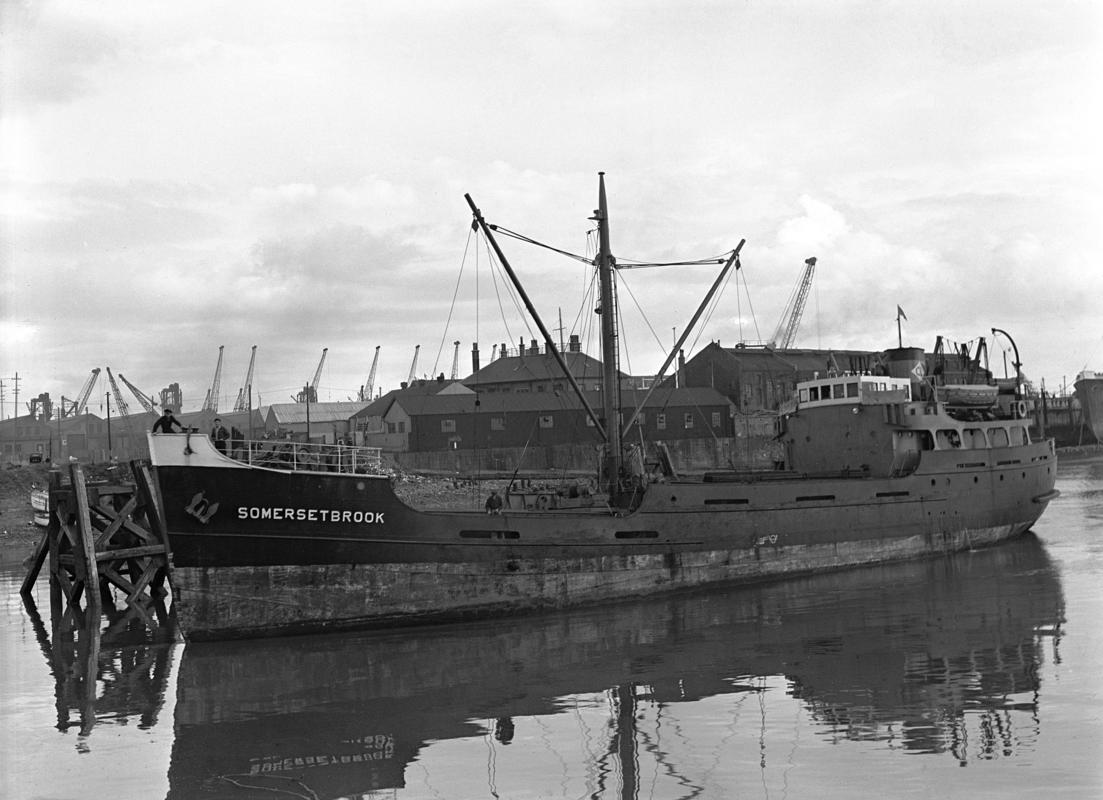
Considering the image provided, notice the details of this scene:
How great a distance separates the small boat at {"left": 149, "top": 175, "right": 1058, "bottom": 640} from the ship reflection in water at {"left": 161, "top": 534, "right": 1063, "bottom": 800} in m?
0.84

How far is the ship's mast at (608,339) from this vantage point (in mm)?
26469

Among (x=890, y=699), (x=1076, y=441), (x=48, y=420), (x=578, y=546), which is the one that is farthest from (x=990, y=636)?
(x=48, y=420)

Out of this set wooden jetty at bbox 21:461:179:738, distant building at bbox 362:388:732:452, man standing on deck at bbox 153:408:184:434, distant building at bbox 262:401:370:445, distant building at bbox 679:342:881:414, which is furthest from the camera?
distant building at bbox 262:401:370:445

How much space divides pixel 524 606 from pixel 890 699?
992 centimetres

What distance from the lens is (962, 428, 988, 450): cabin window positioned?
108ft

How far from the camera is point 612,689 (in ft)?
53.8

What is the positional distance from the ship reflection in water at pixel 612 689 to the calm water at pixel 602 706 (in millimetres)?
54

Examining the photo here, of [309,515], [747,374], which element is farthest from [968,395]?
[747,374]

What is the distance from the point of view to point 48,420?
11600 centimetres

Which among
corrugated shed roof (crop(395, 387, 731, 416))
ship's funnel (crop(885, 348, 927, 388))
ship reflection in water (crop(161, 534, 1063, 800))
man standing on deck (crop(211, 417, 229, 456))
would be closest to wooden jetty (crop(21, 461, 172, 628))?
man standing on deck (crop(211, 417, 229, 456))

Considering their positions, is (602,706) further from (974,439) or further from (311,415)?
(311,415)

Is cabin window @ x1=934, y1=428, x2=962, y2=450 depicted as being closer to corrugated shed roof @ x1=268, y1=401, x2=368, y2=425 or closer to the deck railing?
the deck railing

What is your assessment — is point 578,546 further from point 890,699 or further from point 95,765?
point 95,765

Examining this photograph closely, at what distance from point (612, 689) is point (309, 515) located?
26.1 ft
